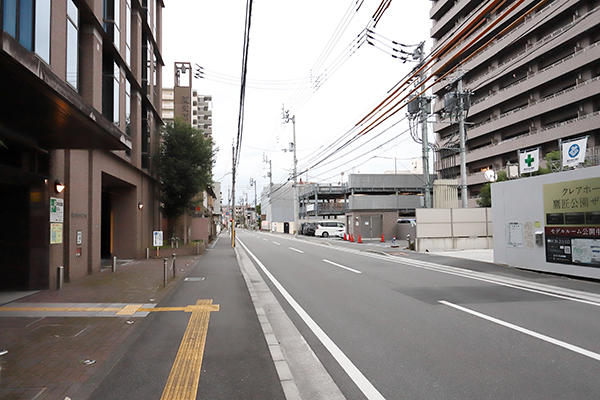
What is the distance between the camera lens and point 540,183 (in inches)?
529

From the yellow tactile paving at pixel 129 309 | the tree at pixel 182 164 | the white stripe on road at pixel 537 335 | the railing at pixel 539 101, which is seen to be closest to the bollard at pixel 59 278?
the yellow tactile paving at pixel 129 309

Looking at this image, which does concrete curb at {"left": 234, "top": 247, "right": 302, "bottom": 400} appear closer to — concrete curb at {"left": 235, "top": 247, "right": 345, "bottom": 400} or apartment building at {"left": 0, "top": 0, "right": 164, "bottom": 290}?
concrete curb at {"left": 235, "top": 247, "right": 345, "bottom": 400}

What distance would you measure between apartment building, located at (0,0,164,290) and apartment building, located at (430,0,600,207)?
19487 mm

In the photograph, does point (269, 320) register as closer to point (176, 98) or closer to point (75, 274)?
point (75, 274)

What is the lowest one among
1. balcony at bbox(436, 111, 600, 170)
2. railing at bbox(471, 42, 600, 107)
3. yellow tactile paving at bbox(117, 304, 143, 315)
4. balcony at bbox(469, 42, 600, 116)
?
yellow tactile paving at bbox(117, 304, 143, 315)

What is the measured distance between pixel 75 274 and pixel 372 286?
29.6 ft

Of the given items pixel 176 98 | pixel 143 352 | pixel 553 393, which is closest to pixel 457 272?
pixel 553 393

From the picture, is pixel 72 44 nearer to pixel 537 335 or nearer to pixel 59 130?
pixel 59 130

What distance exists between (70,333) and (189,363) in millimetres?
2587

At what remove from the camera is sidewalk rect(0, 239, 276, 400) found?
14.6 ft

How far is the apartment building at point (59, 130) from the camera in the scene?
22.6 feet

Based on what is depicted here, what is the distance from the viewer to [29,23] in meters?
9.19

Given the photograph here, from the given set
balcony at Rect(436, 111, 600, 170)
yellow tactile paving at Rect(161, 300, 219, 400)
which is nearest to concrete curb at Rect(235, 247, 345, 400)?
yellow tactile paving at Rect(161, 300, 219, 400)

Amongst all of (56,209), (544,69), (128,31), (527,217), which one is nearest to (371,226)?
(544,69)
